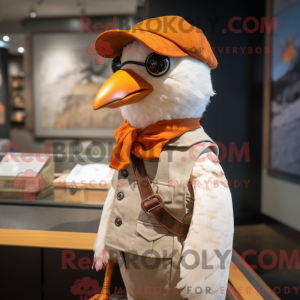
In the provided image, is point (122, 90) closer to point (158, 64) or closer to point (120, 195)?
point (158, 64)

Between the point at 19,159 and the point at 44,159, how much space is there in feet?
0.45

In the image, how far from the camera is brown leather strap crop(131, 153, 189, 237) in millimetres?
667

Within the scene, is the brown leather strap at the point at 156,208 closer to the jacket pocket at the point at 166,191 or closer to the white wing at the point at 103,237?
the jacket pocket at the point at 166,191

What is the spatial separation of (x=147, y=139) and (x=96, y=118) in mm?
2080

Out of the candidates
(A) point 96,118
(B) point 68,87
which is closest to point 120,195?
(A) point 96,118

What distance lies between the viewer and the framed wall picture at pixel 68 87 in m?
2.57

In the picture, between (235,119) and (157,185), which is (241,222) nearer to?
(235,119)

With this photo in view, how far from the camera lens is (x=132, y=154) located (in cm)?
72

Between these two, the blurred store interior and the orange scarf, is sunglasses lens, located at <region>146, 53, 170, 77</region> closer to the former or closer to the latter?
the orange scarf

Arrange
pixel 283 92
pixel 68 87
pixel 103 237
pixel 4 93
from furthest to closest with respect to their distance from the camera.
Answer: pixel 4 93 → pixel 68 87 → pixel 283 92 → pixel 103 237

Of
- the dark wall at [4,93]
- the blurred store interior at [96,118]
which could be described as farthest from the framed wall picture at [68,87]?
the dark wall at [4,93]

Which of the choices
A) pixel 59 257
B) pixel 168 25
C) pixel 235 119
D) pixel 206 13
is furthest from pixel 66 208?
pixel 206 13

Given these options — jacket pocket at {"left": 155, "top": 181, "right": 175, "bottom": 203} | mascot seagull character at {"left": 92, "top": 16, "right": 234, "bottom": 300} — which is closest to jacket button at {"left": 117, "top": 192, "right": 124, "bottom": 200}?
mascot seagull character at {"left": 92, "top": 16, "right": 234, "bottom": 300}

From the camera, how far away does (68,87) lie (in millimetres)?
2660
